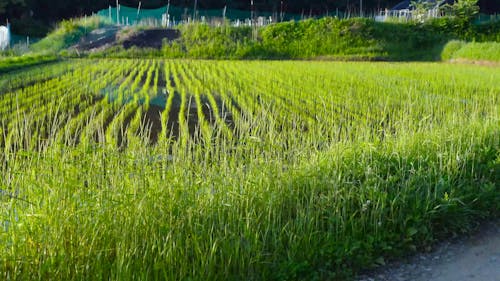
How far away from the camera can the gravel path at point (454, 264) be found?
329cm

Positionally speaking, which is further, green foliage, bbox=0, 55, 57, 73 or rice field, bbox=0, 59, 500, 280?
green foliage, bbox=0, 55, 57, 73

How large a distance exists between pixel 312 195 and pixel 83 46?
71.5ft

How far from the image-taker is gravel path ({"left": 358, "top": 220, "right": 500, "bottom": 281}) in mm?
3285

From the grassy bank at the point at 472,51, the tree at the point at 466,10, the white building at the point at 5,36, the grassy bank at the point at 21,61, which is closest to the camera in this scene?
the grassy bank at the point at 21,61

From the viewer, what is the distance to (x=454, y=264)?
3.46 meters

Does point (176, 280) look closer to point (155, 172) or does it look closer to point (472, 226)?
point (155, 172)

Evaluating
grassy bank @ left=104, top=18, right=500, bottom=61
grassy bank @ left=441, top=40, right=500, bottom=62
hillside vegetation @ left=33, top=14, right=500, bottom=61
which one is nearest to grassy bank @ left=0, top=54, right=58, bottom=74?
hillside vegetation @ left=33, top=14, right=500, bottom=61

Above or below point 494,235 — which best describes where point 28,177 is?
above

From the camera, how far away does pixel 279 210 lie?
355 centimetres

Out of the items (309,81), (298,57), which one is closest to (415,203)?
(309,81)

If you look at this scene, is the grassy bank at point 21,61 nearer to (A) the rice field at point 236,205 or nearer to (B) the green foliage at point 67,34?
(B) the green foliage at point 67,34

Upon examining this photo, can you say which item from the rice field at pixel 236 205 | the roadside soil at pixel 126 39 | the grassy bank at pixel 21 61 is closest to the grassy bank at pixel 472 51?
the roadside soil at pixel 126 39

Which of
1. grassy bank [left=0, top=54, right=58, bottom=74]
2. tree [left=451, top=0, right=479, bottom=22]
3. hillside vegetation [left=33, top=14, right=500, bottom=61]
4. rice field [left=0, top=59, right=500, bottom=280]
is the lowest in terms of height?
rice field [left=0, top=59, right=500, bottom=280]

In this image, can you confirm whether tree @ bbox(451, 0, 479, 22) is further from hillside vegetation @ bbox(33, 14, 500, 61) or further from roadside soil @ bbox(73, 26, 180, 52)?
roadside soil @ bbox(73, 26, 180, 52)
